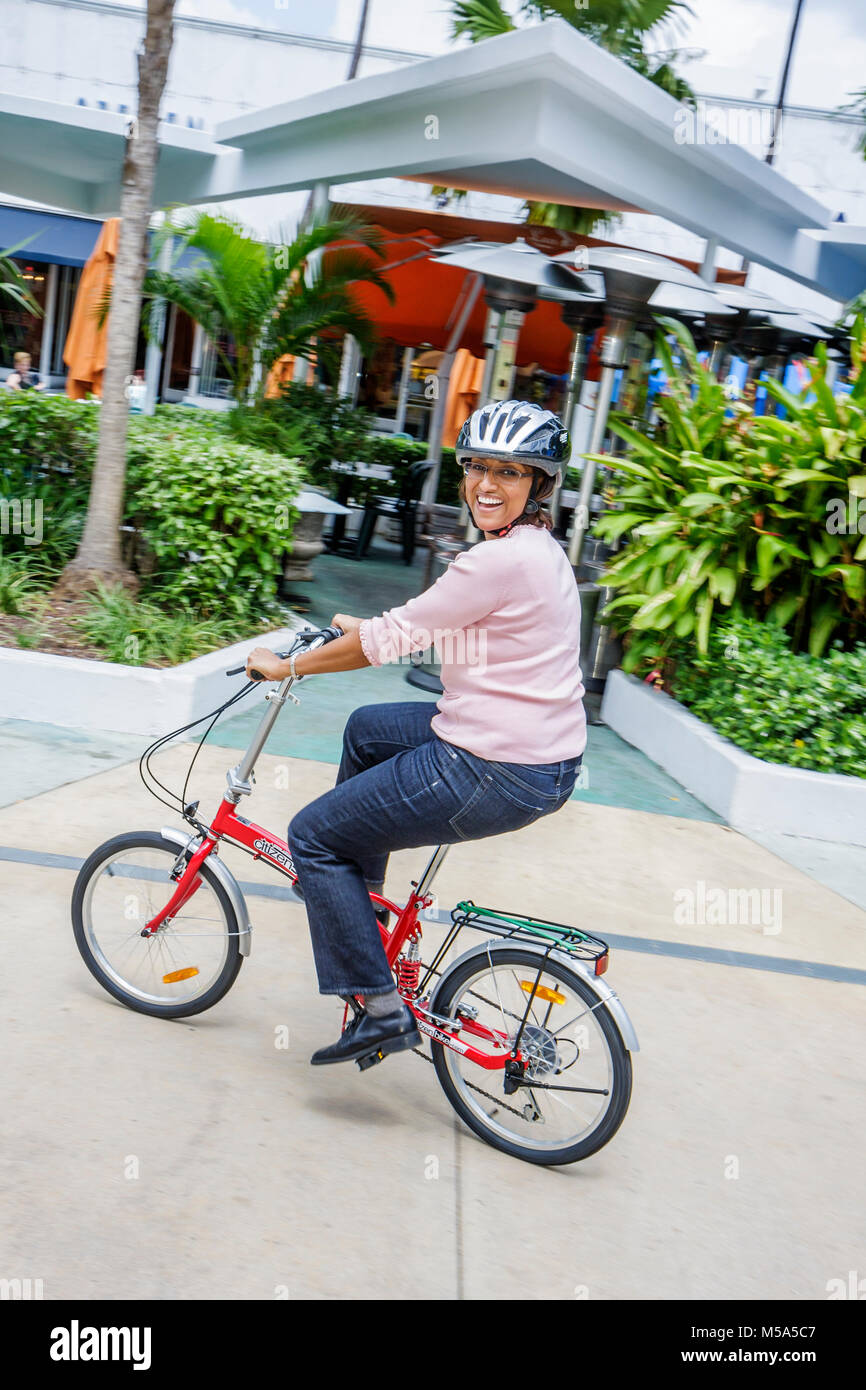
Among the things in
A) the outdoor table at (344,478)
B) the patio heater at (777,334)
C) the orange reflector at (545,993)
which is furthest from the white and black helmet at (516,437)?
the outdoor table at (344,478)

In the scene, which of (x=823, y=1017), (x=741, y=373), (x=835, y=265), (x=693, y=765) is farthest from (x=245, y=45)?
(x=823, y=1017)

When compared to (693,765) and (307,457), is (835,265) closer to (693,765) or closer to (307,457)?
(307,457)

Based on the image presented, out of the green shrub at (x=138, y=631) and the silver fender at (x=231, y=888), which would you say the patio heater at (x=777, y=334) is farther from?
the silver fender at (x=231, y=888)

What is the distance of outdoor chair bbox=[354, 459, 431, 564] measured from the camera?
Answer: 12414mm

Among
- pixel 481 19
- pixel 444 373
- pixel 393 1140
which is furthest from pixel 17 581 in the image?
pixel 481 19

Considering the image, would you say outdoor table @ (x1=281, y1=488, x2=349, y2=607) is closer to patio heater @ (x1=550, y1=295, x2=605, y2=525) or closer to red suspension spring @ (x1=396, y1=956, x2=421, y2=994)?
patio heater @ (x1=550, y1=295, x2=605, y2=525)

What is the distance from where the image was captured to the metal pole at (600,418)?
8.09m

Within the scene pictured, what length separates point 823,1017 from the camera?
430 centimetres

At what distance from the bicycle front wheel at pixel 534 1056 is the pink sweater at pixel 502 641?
57cm

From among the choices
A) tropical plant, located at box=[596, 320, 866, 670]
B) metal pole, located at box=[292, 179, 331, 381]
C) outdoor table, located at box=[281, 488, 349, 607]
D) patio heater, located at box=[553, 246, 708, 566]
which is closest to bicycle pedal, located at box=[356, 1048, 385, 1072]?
tropical plant, located at box=[596, 320, 866, 670]

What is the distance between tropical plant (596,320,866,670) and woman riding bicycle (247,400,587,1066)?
3.92 metres

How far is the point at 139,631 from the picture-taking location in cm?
679
